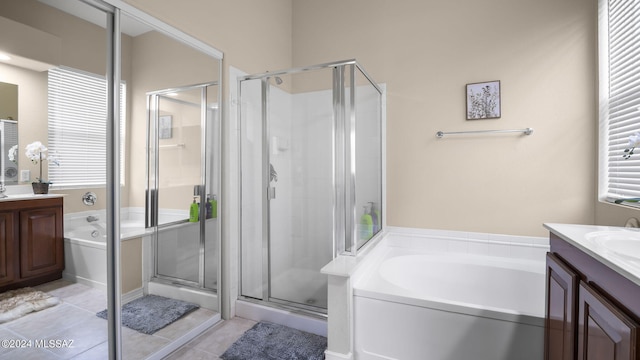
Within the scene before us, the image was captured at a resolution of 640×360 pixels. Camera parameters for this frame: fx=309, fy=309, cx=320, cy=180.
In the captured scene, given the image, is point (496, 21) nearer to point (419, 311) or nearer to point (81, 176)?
point (419, 311)

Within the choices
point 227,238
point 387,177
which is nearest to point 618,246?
point 387,177

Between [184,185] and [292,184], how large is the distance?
758 millimetres

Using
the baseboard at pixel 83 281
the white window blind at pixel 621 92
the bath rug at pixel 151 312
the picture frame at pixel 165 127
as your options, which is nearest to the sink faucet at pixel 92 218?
the baseboard at pixel 83 281

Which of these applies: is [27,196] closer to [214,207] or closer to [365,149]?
[214,207]

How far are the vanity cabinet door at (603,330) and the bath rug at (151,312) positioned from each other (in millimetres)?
1999

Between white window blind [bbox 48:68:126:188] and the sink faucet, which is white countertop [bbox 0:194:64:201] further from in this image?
the sink faucet

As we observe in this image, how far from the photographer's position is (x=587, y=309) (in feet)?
3.39

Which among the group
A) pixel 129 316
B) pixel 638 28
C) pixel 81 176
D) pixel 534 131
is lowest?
pixel 129 316

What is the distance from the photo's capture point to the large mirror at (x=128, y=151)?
1.29 metres

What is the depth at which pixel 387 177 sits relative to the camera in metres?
2.80

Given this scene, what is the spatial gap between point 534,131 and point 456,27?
1.04m

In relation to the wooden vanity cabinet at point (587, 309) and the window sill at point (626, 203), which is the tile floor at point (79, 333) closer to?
the wooden vanity cabinet at point (587, 309)

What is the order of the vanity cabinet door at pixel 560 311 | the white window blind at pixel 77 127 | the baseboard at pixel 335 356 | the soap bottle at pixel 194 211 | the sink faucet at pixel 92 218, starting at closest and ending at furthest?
the vanity cabinet door at pixel 560 311 → the white window blind at pixel 77 127 → the sink faucet at pixel 92 218 → the baseboard at pixel 335 356 → the soap bottle at pixel 194 211

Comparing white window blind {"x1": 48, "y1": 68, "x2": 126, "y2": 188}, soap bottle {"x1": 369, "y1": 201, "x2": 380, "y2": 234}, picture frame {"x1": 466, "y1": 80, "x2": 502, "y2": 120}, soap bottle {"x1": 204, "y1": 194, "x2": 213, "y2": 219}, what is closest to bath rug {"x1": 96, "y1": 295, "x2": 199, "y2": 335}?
soap bottle {"x1": 204, "y1": 194, "x2": 213, "y2": 219}
